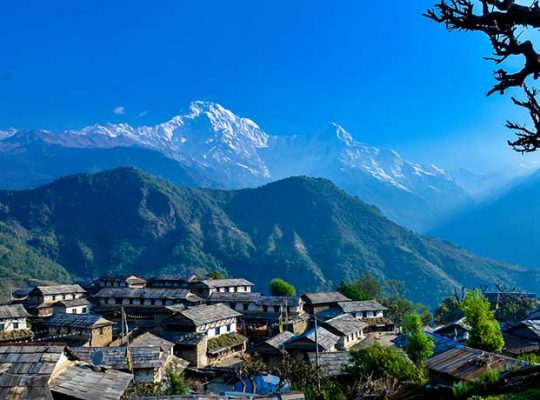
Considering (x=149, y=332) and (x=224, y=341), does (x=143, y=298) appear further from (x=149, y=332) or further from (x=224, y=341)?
(x=149, y=332)

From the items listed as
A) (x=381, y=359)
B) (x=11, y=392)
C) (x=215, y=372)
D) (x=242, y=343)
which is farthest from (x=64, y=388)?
(x=242, y=343)

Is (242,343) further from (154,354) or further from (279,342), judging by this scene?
(154,354)

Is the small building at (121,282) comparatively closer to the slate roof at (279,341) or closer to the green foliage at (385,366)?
the slate roof at (279,341)

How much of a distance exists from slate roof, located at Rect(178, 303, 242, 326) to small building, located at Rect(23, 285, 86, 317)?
32.8 meters

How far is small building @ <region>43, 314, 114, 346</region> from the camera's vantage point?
52.7m

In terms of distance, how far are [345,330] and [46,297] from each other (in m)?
51.5

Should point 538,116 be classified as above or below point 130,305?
below

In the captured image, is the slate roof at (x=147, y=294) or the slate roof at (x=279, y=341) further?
the slate roof at (x=147, y=294)

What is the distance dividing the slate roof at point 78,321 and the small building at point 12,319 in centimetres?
819

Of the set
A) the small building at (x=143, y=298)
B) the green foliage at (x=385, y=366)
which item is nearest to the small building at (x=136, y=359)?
the green foliage at (x=385, y=366)

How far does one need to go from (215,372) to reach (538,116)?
3938cm

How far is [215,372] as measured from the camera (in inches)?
1746

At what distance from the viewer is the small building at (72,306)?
75188 mm

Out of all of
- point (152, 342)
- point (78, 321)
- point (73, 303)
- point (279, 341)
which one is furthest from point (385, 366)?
point (73, 303)
